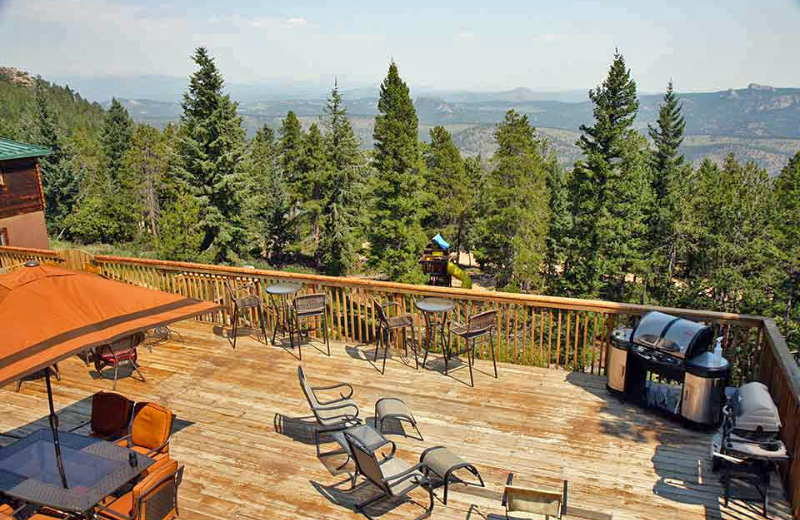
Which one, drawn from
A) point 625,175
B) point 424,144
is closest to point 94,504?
point 625,175

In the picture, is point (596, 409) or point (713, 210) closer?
point (596, 409)

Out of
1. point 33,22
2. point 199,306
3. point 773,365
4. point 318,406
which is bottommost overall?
point 318,406

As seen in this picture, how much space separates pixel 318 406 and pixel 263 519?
4.04ft

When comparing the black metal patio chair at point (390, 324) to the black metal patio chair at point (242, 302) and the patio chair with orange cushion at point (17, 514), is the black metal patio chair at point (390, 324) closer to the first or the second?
the black metal patio chair at point (242, 302)

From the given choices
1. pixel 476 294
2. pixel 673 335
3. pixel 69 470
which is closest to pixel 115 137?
pixel 476 294

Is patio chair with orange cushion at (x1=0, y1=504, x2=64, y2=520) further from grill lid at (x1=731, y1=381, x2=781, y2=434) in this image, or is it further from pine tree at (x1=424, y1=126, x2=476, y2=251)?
pine tree at (x1=424, y1=126, x2=476, y2=251)

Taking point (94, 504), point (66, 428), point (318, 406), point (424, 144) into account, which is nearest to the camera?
point (94, 504)

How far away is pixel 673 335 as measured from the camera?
231 inches

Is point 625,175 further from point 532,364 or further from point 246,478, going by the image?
point 246,478

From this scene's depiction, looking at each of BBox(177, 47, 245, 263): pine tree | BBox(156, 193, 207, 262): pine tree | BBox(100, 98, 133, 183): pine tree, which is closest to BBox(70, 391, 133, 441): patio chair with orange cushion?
BBox(156, 193, 207, 262): pine tree

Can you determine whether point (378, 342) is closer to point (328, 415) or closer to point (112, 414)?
point (328, 415)

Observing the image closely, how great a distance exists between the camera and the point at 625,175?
34.8 m

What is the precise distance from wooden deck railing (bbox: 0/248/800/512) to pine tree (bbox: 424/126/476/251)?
37.6 meters

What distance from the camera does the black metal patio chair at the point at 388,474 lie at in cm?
435
